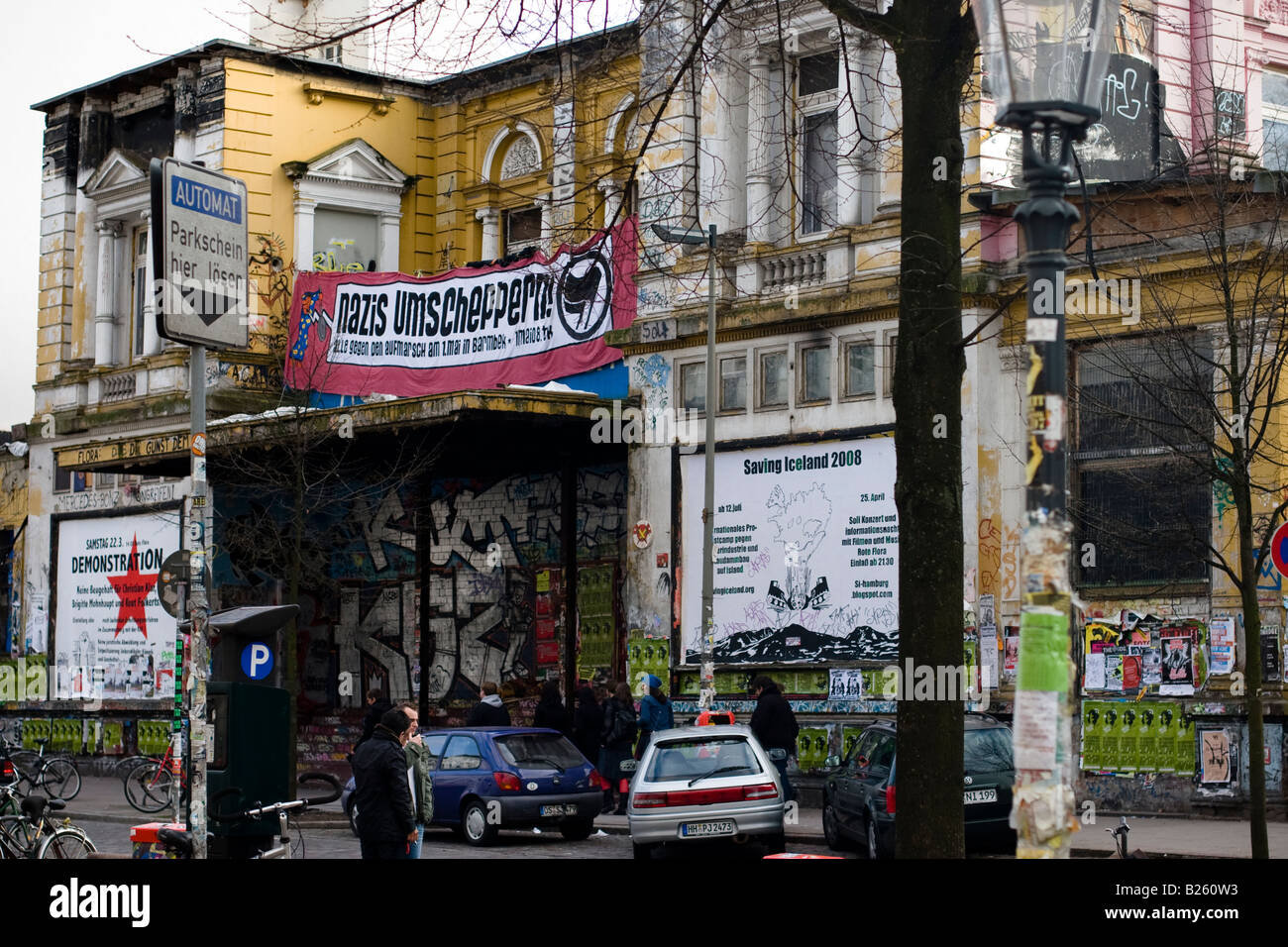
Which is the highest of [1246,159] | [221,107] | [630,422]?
[221,107]

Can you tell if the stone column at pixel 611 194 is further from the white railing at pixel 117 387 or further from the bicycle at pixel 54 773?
the bicycle at pixel 54 773

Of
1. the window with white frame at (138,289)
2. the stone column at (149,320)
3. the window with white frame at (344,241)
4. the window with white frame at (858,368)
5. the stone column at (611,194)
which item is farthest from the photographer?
the window with white frame at (138,289)

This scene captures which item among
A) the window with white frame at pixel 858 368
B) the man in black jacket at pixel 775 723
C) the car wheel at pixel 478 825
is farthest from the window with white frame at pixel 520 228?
the car wheel at pixel 478 825

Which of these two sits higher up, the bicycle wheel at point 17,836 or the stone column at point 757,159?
the stone column at point 757,159

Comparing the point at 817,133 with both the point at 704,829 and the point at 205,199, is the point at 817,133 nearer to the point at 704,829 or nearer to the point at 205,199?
the point at 704,829

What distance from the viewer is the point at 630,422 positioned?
28.6 meters

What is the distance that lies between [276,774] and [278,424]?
47.7 ft

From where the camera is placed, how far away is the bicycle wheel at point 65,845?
15617 mm

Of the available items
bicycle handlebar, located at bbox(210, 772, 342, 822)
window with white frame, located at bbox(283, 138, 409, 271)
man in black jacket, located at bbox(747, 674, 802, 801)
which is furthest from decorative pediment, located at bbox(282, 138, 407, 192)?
bicycle handlebar, located at bbox(210, 772, 342, 822)

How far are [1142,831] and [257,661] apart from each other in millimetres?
10107

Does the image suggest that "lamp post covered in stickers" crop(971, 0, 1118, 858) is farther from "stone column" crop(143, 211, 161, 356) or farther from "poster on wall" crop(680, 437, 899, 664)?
"stone column" crop(143, 211, 161, 356)

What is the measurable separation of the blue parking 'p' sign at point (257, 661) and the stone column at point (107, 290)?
2319 cm
